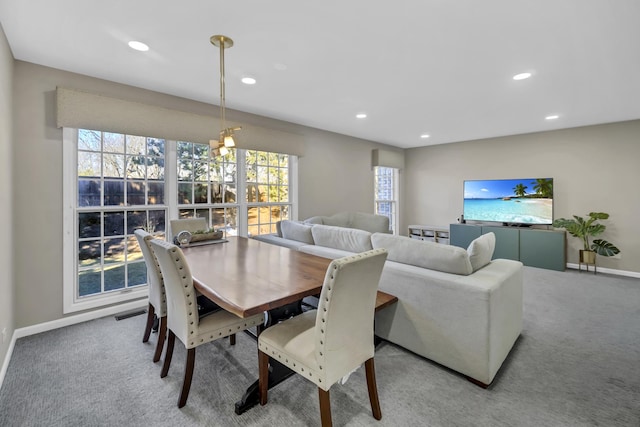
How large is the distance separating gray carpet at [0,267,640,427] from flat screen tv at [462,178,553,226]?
2885 mm

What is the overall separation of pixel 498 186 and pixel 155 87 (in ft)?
19.3

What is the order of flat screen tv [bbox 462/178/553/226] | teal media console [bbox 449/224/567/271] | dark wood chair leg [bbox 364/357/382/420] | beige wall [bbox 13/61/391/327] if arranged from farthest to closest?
1. flat screen tv [bbox 462/178/553/226]
2. teal media console [bbox 449/224/567/271]
3. beige wall [bbox 13/61/391/327]
4. dark wood chair leg [bbox 364/357/382/420]

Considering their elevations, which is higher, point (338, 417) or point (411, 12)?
point (411, 12)

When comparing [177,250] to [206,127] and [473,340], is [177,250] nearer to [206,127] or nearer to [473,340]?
[473,340]

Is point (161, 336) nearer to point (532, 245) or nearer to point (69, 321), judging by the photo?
point (69, 321)

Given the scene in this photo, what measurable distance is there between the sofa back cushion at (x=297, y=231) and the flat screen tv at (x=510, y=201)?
4.16 metres

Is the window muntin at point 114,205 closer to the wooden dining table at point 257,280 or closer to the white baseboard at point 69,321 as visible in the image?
the white baseboard at point 69,321

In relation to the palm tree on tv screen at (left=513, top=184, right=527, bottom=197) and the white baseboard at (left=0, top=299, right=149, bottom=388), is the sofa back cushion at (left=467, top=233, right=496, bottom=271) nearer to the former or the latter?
the white baseboard at (left=0, top=299, right=149, bottom=388)

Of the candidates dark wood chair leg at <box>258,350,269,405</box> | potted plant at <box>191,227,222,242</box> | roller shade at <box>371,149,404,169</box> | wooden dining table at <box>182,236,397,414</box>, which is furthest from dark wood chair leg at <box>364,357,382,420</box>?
roller shade at <box>371,149,404,169</box>

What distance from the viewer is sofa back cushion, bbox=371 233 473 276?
6.73 feet

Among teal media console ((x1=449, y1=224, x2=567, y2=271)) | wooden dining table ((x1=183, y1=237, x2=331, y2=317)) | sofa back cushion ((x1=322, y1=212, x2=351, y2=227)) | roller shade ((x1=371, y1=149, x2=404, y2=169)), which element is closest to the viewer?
wooden dining table ((x1=183, y1=237, x2=331, y2=317))

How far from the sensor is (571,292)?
3732 mm

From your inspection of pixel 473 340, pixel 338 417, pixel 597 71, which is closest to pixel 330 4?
pixel 473 340

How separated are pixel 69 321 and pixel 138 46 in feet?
8.69
